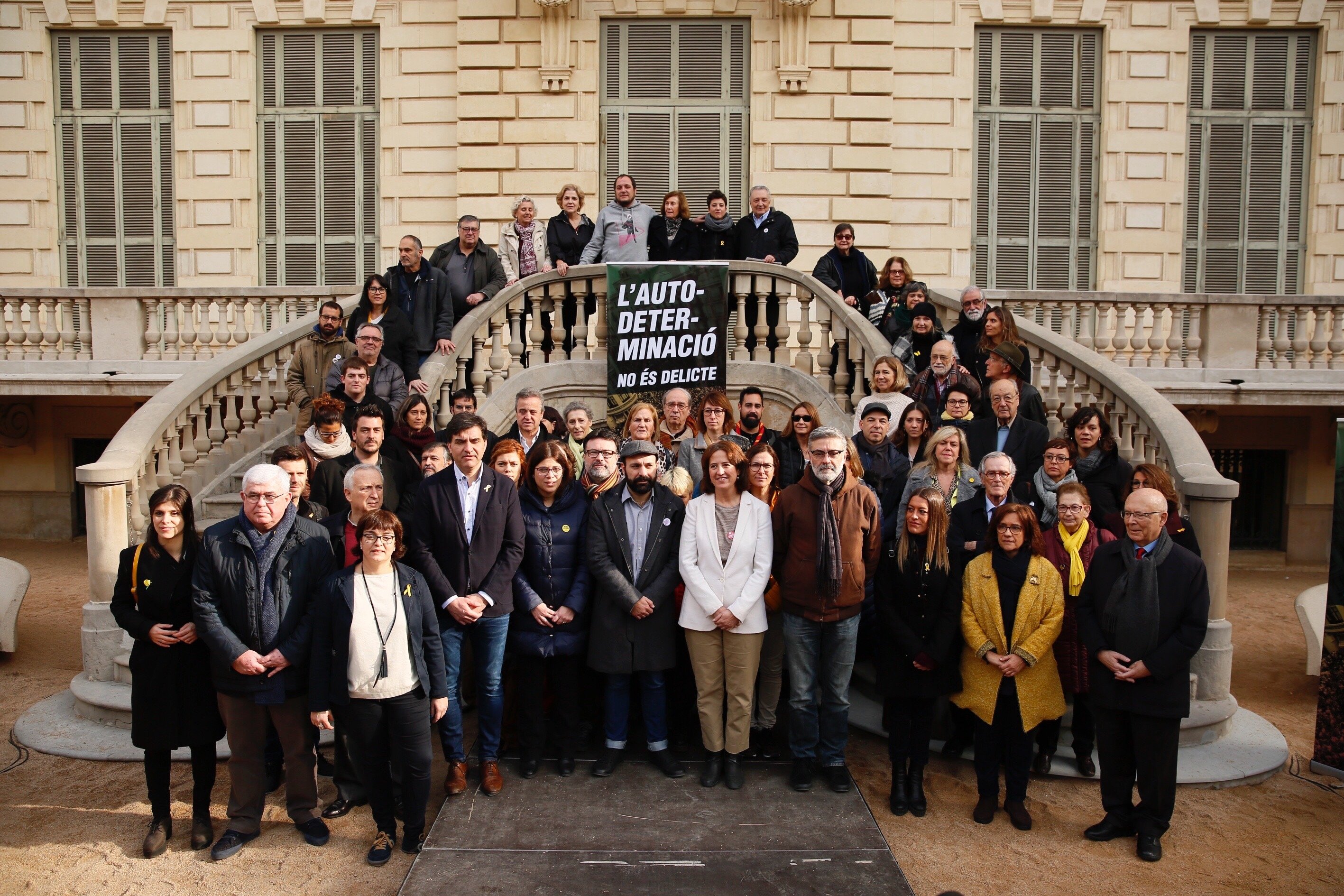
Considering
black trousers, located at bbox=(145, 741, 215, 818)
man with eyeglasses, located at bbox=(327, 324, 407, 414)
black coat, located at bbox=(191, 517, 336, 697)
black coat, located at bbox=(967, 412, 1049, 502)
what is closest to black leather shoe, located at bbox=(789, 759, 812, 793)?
black coat, located at bbox=(967, 412, 1049, 502)

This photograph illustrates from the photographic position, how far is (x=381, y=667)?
477 cm

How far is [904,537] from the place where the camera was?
5.39 metres

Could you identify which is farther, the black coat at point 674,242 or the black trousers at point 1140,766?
the black coat at point 674,242

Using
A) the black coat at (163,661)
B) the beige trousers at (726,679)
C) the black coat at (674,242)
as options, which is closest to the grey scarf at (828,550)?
the beige trousers at (726,679)

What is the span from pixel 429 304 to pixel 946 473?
4.46 metres

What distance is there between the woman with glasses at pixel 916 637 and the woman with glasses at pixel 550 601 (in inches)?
62.9

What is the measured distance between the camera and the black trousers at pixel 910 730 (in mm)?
5430

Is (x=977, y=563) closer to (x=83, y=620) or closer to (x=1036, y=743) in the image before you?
(x=1036, y=743)

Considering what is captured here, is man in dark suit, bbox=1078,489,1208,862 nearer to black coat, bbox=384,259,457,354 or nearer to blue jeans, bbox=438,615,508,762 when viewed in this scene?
blue jeans, bbox=438,615,508,762

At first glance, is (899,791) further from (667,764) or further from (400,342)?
(400,342)

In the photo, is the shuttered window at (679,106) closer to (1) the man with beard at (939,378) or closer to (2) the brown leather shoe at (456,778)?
(1) the man with beard at (939,378)

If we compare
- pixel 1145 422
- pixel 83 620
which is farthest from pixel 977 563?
pixel 83 620

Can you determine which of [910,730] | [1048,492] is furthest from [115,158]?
[910,730]

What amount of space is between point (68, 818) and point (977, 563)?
15.7 feet
